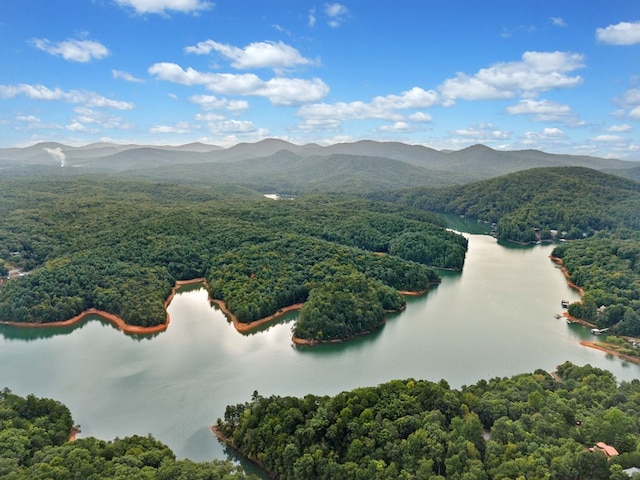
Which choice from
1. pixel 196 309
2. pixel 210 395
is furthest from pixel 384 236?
pixel 210 395

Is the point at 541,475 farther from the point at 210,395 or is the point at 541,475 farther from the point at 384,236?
the point at 384,236

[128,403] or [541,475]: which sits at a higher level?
[541,475]

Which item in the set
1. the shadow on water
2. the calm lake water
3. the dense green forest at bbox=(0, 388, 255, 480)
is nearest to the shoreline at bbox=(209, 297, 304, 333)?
the calm lake water

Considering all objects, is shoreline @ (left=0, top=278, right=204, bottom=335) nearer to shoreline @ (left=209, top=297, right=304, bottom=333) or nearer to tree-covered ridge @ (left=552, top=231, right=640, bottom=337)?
shoreline @ (left=209, top=297, right=304, bottom=333)

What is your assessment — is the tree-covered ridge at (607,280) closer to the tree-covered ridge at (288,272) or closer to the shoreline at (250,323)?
the tree-covered ridge at (288,272)

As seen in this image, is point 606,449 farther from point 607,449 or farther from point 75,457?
point 75,457
